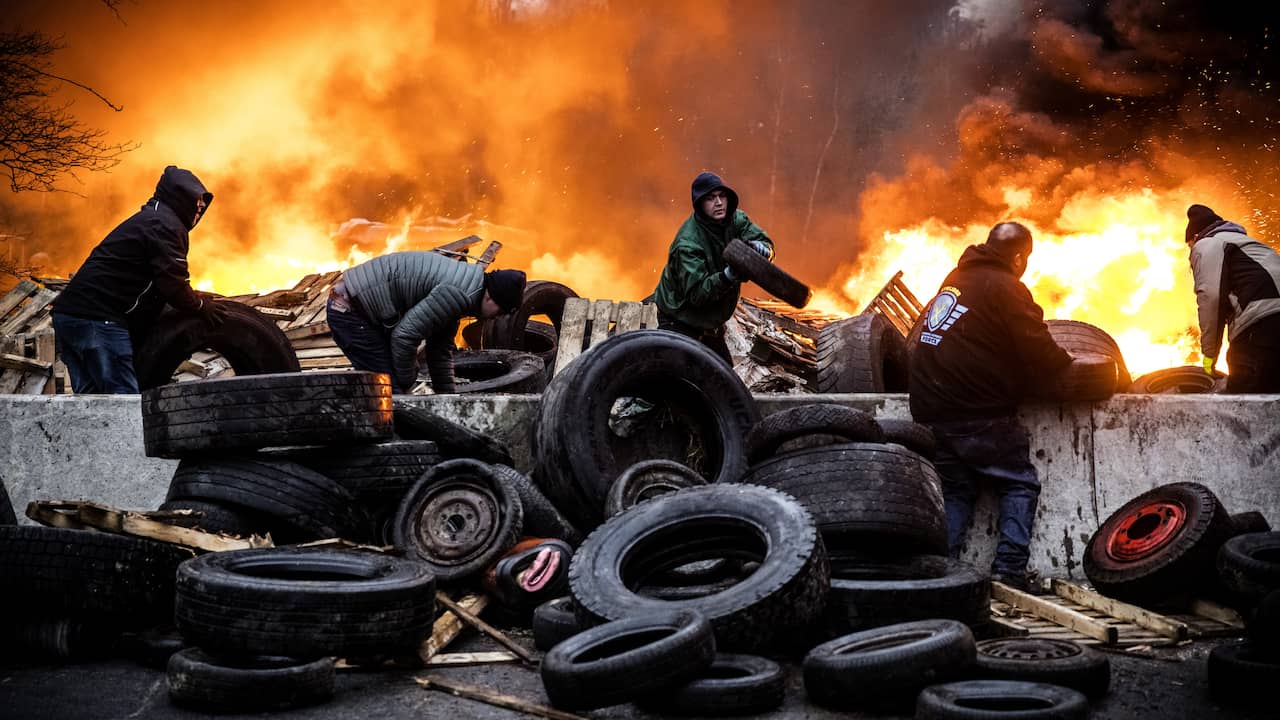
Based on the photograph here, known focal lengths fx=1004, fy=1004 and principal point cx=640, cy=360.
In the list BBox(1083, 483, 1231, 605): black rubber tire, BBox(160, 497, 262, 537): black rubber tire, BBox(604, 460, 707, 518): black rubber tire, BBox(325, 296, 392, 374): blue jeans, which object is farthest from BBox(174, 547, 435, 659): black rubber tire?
BBox(1083, 483, 1231, 605): black rubber tire

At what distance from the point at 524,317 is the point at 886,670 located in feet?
32.4

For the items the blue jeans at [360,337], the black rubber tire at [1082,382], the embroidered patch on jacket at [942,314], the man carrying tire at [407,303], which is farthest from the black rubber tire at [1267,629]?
the blue jeans at [360,337]

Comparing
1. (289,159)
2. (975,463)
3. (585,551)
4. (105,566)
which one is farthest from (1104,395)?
(289,159)

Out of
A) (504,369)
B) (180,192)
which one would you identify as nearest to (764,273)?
(180,192)

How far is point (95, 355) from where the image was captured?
6.96 m

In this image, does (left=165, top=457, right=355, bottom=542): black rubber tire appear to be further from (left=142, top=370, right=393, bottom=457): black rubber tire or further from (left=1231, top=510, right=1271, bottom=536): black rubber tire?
(left=1231, top=510, right=1271, bottom=536): black rubber tire

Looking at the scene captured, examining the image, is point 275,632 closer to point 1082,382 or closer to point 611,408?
point 611,408

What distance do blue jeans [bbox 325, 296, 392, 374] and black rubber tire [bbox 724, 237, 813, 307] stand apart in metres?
2.60

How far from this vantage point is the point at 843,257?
19500mm

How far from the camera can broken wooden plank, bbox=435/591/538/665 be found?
175 inches

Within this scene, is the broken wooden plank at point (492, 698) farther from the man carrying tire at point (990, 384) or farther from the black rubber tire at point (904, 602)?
the man carrying tire at point (990, 384)

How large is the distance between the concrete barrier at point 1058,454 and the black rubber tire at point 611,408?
1713mm

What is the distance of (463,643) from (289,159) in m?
19.2

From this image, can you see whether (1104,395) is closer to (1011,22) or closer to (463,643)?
(463,643)
